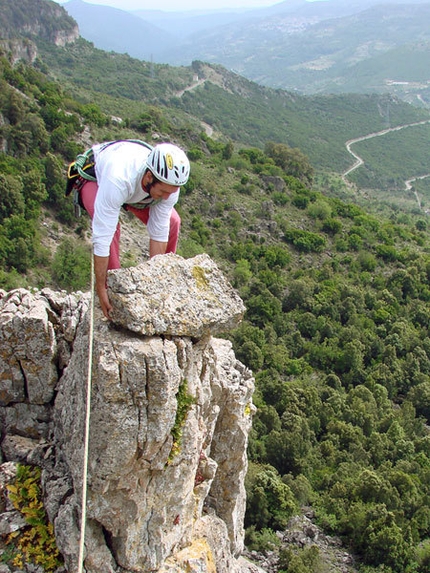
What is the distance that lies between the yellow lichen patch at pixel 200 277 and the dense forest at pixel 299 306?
14.7 m

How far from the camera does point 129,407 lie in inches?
302

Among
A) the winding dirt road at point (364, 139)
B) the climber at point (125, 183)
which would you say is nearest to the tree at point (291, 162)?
the winding dirt road at point (364, 139)

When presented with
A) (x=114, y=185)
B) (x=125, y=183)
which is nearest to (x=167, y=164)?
(x=125, y=183)

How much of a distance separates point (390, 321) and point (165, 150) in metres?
38.7

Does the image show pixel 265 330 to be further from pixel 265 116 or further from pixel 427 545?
pixel 265 116

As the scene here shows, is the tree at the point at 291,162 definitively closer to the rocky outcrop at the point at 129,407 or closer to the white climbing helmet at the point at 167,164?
the rocky outcrop at the point at 129,407

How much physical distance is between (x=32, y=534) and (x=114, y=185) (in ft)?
19.1

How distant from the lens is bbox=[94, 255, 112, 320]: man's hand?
7562mm

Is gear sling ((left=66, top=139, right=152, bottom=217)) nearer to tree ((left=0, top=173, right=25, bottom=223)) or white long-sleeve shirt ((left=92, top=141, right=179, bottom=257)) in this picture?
white long-sleeve shirt ((left=92, top=141, right=179, bottom=257))

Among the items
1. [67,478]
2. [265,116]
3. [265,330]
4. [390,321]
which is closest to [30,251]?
[265,330]

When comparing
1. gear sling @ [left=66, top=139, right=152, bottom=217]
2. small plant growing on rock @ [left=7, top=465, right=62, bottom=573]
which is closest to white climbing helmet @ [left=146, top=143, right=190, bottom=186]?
gear sling @ [left=66, top=139, right=152, bottom=217]

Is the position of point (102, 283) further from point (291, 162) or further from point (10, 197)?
point (291, 162)

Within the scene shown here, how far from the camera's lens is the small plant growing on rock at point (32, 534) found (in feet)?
27.1

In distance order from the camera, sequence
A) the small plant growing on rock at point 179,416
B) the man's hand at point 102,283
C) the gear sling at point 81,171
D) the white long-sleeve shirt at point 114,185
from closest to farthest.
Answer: the white long-sleeve shirt at point 114,185 < the man's hand at point 102,283 < the gear sling at point 81,171 < the small plant growing on rock at point 179,416
